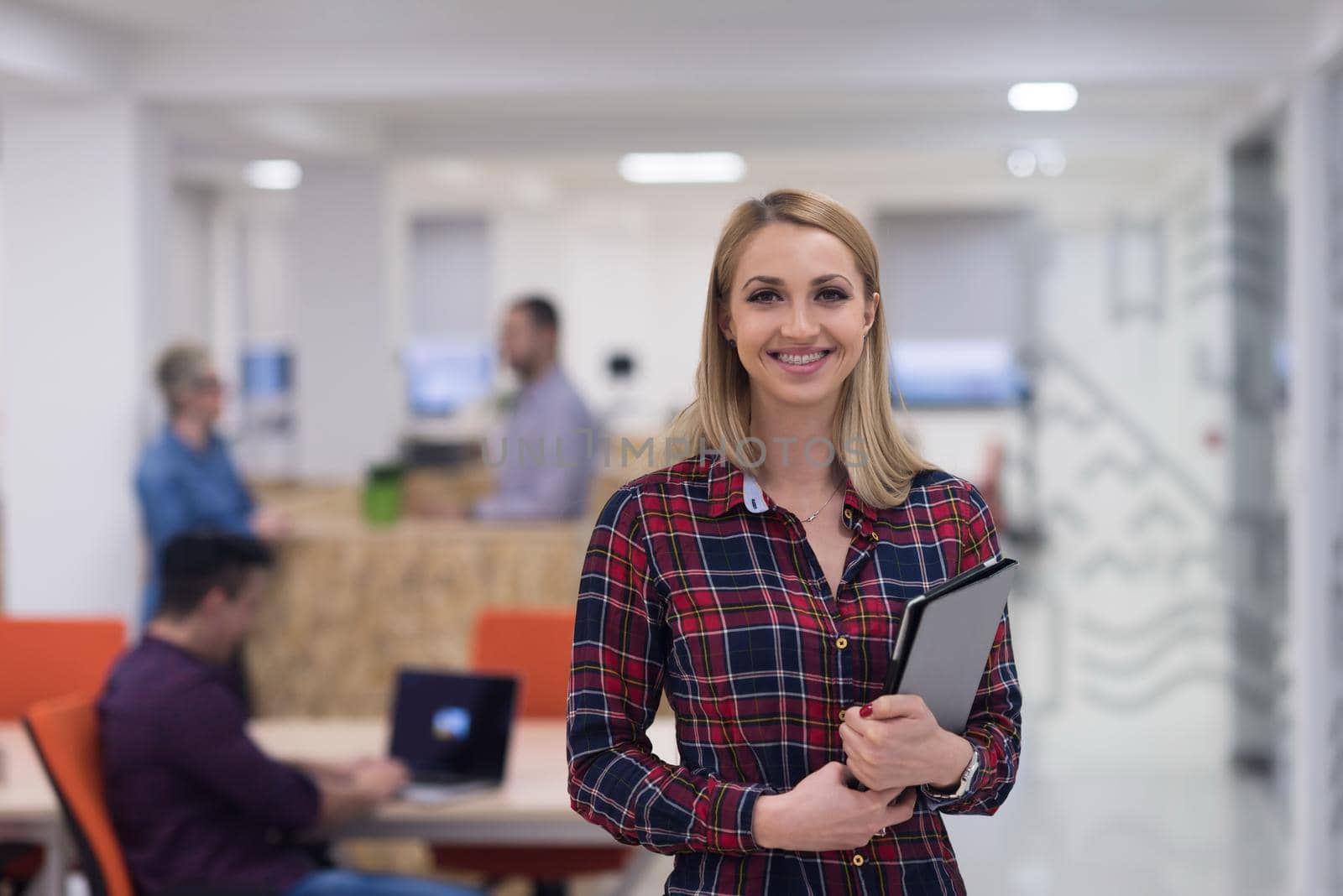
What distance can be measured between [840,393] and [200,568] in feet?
6.07

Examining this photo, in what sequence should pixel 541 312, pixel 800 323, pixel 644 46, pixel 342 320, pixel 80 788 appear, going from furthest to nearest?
pixel 342 320 → pixel 541 312 → pixel 644 46 → pixel 80 788 → pixel 800 323

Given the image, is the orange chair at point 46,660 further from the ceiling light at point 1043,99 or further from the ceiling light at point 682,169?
the ceiling light at point 682,169

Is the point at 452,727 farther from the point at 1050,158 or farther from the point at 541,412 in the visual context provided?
the point at 1050,158

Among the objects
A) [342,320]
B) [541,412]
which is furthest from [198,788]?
[342,320]

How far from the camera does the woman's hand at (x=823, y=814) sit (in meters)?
1.28

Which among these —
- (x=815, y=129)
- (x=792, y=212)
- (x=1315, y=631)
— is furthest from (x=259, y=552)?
(x=815, y=129)

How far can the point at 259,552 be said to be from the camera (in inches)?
118

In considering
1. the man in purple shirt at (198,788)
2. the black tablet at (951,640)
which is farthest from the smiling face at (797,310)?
the man in purple shirt at (198,788)

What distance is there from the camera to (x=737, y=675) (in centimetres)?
134

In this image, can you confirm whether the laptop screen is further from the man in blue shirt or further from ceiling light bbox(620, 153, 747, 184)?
ceiling light bbox(620, 153, 747, 184)

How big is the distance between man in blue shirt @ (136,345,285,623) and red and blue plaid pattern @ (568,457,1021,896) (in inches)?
139

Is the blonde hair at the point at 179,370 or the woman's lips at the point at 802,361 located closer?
the woman's lips at the point at 802,361

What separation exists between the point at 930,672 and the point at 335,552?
4030 millimetres

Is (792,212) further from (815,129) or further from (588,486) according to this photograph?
(815,129)
